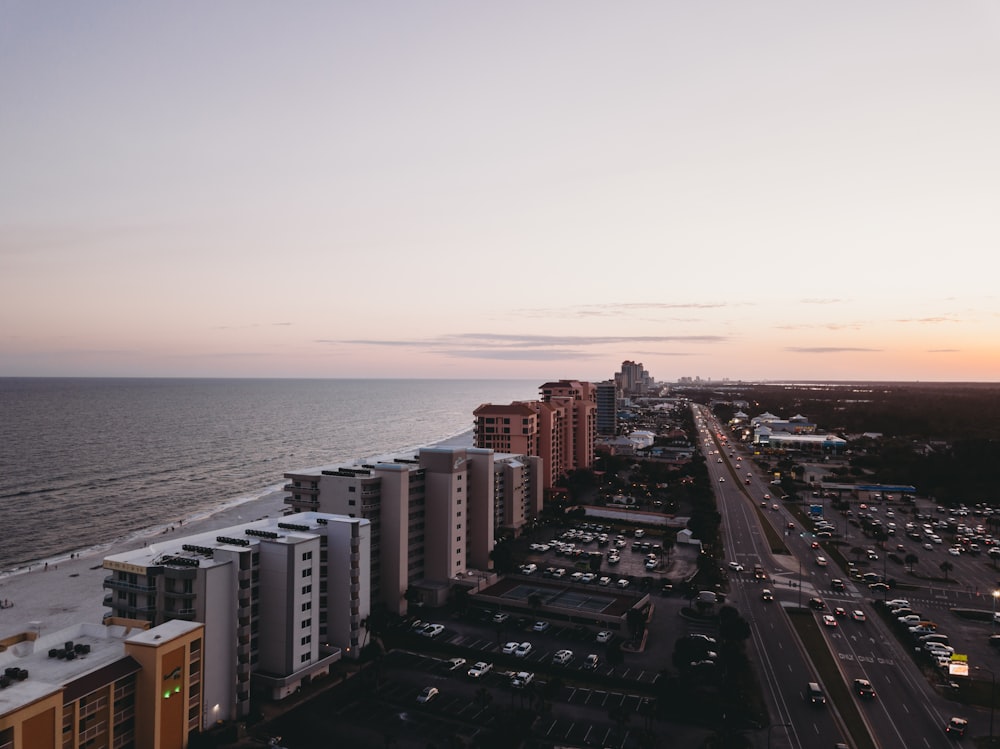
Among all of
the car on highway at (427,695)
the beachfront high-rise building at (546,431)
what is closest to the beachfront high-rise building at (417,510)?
the car on highway at (427,695)

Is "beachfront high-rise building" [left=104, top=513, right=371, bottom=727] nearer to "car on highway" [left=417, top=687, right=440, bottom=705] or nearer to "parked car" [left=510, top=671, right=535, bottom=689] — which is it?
"car on highway" [left=417, top=687, right=440, bottom=705]

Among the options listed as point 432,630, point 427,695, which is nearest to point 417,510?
point 432,630

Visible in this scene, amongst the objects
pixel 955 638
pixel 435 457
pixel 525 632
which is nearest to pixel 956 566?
pixel 955 638

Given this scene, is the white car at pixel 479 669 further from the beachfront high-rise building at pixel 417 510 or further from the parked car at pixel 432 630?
the beachfront high-rise building at pixel 417 510

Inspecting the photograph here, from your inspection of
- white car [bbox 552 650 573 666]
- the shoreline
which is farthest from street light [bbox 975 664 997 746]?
the shoreline

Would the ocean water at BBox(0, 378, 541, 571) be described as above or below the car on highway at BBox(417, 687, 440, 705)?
above
